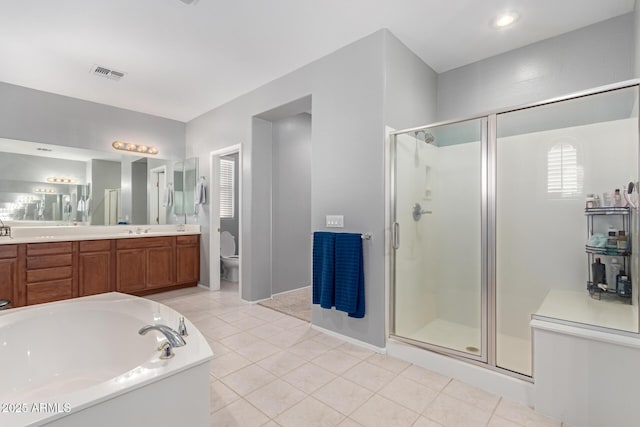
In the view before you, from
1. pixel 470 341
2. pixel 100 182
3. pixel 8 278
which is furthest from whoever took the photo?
pixel 100 182

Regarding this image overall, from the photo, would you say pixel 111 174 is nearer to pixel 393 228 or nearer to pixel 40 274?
pixel 40 274

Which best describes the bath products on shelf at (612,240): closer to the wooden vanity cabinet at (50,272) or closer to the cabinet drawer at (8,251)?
the wooden vanity cabinet at (50,272)

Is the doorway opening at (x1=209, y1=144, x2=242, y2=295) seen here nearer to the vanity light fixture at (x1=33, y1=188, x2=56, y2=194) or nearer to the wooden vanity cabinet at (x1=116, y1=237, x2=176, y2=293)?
the wooden vanity cabinet at (x1=116, y1=237, x2=176, y2=293)

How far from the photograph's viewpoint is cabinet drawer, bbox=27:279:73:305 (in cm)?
317

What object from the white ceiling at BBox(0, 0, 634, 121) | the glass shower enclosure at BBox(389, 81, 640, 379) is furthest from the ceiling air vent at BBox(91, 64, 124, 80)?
the glass shower enclosure at BBox(389, 81, 640, 379)

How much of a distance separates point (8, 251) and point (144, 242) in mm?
1302

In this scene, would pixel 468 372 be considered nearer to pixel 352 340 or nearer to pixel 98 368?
pixel 352 340

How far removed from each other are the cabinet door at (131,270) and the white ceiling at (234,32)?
210cm

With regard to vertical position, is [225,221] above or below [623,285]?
above

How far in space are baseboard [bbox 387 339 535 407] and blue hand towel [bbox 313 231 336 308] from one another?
636 millimetres

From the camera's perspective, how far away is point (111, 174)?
14.1 ft

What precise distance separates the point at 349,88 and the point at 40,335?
289 cm

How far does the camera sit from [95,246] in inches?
143

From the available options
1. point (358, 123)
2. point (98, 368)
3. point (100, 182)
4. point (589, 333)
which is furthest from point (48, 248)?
point (589, 333)
